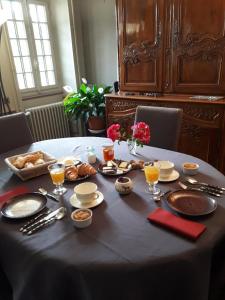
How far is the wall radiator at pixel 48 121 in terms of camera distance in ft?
10.5

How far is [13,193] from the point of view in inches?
48.2

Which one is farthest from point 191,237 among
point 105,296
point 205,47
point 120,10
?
point 120,10

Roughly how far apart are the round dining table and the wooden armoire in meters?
1.42

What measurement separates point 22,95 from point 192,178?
105 inches

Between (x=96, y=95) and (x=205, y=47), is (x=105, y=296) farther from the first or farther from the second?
(x=96, y=95)

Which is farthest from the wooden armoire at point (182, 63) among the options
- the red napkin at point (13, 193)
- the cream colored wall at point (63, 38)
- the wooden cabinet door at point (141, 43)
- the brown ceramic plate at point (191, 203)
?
the red napkin at point (13, 193)

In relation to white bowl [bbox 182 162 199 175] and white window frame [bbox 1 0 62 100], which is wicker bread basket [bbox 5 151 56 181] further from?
white window frame [bbox 1 0 62 100]

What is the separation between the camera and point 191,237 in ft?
2.82

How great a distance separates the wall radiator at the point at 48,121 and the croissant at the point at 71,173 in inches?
73.9

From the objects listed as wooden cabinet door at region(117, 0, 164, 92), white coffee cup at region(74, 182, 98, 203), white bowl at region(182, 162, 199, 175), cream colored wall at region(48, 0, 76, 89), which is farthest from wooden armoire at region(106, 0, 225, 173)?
white coffee cup at region(74, 182, 98, 203)

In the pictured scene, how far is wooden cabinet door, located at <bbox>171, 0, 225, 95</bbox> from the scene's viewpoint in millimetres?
2215

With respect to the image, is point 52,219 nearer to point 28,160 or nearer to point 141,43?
point 28,160

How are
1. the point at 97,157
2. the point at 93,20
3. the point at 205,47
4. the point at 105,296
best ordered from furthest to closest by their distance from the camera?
the point at 93,20 → the point at 205,47 → the point at 97,157 → the point at 105,296

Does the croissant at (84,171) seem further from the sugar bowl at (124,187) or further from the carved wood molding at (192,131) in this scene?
the carved wood molding at (192,131)
